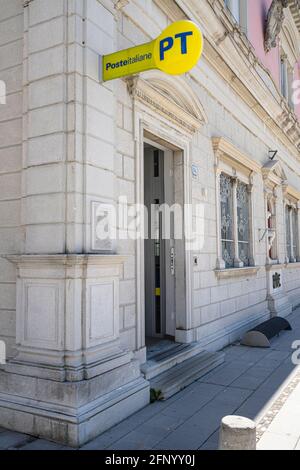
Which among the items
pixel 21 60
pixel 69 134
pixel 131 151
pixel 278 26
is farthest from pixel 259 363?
pixel 278 26

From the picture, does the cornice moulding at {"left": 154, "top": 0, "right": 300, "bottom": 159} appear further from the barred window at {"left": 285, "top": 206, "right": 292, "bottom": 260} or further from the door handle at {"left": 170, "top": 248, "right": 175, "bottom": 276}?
the door handle at {"left": 170, "top": 248, "right": 175, "bottom": 276}

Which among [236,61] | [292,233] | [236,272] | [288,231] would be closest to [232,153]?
[236,61]

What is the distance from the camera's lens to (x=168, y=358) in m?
5.60

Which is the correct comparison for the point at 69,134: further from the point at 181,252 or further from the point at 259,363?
the point at 259,363

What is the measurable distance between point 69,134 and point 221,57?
5.19 metres

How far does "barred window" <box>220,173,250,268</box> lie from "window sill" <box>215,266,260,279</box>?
7.9 inches

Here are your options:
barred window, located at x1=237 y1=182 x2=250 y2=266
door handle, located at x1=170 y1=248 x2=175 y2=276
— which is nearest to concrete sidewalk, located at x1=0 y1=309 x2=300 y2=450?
door handle, located at x1=170 y1=248 x2=175 y2=276

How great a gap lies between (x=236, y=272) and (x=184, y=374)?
3.44 metres

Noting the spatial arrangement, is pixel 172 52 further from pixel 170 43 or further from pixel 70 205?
pixel 70 205

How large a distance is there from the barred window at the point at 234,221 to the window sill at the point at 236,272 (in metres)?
0.20

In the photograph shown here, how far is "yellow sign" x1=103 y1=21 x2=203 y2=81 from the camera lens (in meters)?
3.88

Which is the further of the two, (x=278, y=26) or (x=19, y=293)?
(x=278, y=26)

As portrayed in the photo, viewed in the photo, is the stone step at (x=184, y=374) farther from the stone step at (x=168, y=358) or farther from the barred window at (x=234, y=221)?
the barred window at (x=234, y=221)
